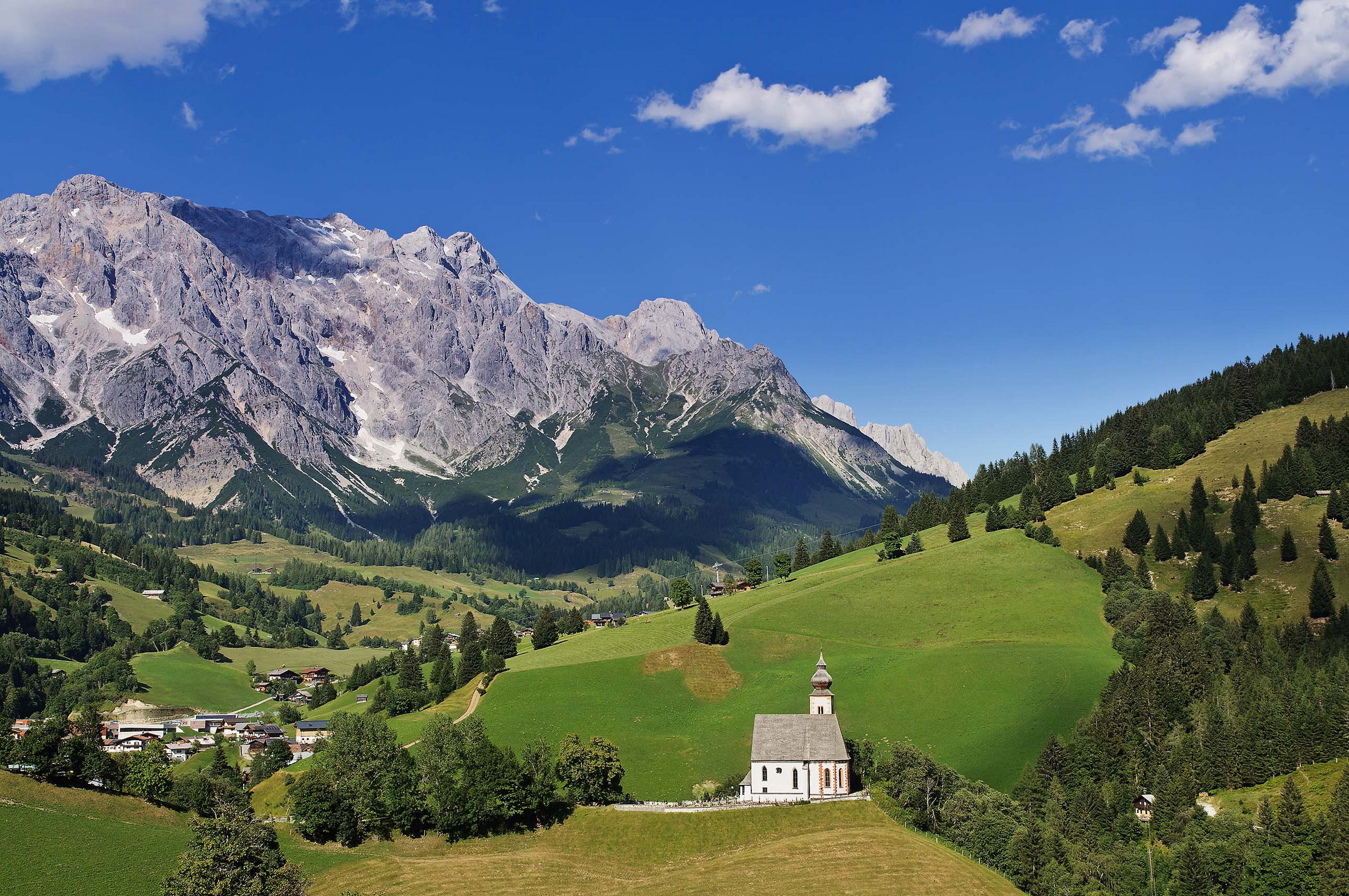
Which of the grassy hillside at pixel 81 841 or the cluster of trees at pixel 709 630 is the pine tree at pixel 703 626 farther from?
the grassy hillside at pixel 81 841

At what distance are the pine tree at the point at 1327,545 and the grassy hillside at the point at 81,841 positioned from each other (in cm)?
16428

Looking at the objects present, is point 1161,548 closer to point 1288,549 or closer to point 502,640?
point 1288,549

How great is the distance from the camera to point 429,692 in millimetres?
169250

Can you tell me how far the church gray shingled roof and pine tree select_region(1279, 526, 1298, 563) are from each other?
326 ft

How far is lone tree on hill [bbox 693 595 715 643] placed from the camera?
165875 mm

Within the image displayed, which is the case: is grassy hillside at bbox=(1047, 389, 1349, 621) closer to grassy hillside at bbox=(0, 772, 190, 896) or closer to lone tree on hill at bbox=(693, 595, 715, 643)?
lone tree on hill at bbox=(693, 595, 715, 643)

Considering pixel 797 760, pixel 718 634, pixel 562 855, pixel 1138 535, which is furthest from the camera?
pixel 1138 535

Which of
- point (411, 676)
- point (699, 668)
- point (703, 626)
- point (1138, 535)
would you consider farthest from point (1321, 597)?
point (411, 676)

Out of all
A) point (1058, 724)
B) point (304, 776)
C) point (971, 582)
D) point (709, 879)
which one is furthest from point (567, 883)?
point (971, 582)

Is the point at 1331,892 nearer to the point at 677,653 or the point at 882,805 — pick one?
the point at 882,805

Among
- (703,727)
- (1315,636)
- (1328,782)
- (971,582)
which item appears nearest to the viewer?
(1328,782)

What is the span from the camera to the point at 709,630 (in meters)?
166

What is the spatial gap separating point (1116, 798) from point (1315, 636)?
58.1 meters

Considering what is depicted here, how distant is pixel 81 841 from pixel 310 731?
99405 millimetres
